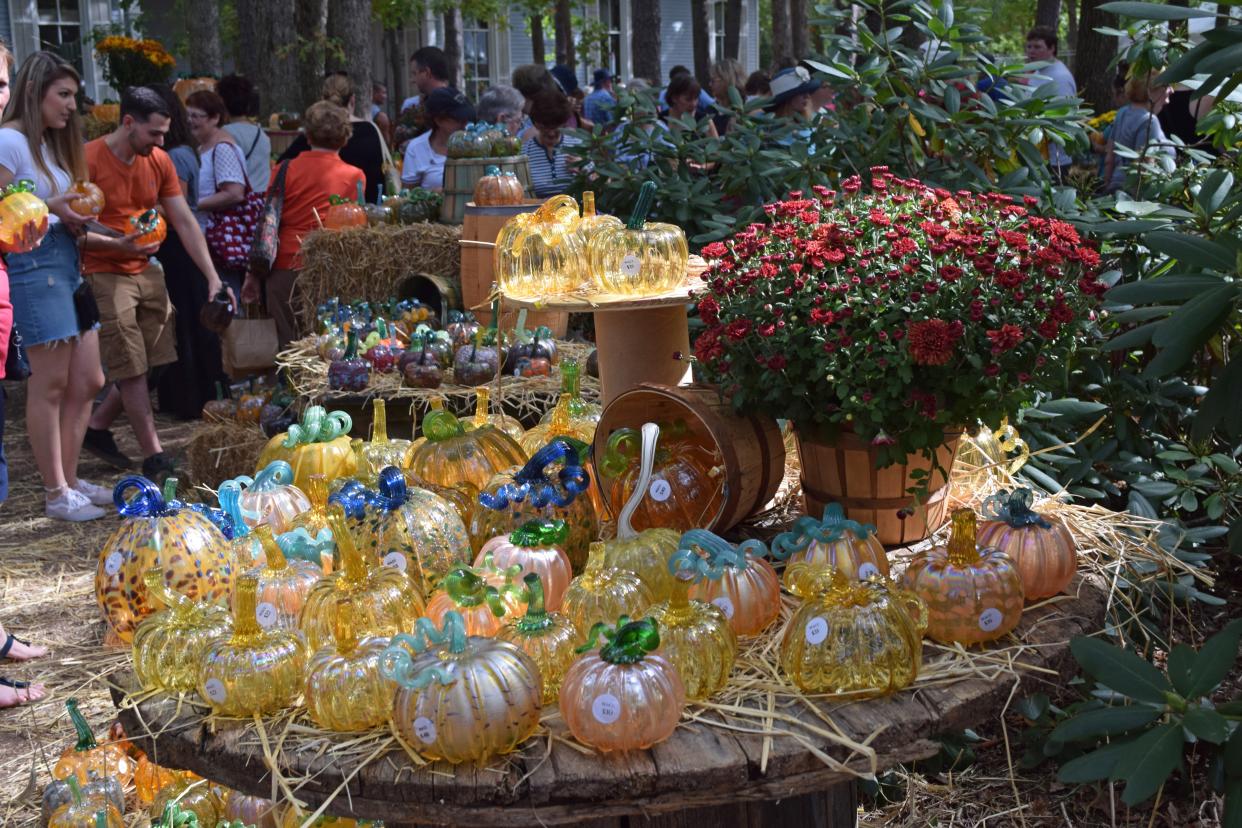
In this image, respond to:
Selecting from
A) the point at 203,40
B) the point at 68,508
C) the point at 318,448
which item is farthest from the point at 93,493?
the point at 203,40

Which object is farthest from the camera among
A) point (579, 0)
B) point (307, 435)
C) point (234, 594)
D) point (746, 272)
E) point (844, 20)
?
point (579, 0)

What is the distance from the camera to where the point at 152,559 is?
246 cm

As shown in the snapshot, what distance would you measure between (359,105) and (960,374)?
9626 mm

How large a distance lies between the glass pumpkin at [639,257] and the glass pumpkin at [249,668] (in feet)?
4.34

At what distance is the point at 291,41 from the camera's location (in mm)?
11406

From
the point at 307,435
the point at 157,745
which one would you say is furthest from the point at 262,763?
the point at 307,435

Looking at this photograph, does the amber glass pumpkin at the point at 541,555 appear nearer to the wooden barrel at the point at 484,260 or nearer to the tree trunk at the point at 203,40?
the wooden barrel at the point at 484,260

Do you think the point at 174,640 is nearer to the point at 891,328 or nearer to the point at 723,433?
the point at 723,433

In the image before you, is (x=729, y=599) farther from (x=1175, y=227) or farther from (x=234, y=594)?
(x=1175, y=227)

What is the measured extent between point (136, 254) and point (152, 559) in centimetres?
400

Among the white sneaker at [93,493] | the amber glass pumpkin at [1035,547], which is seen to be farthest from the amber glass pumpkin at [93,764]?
the white sneaker at [93,493]

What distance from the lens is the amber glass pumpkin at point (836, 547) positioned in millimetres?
2322

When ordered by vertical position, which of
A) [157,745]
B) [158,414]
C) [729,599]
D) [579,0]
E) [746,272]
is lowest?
[158,414]

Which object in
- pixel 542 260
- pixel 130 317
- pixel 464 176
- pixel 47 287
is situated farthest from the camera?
pixel 464 176
